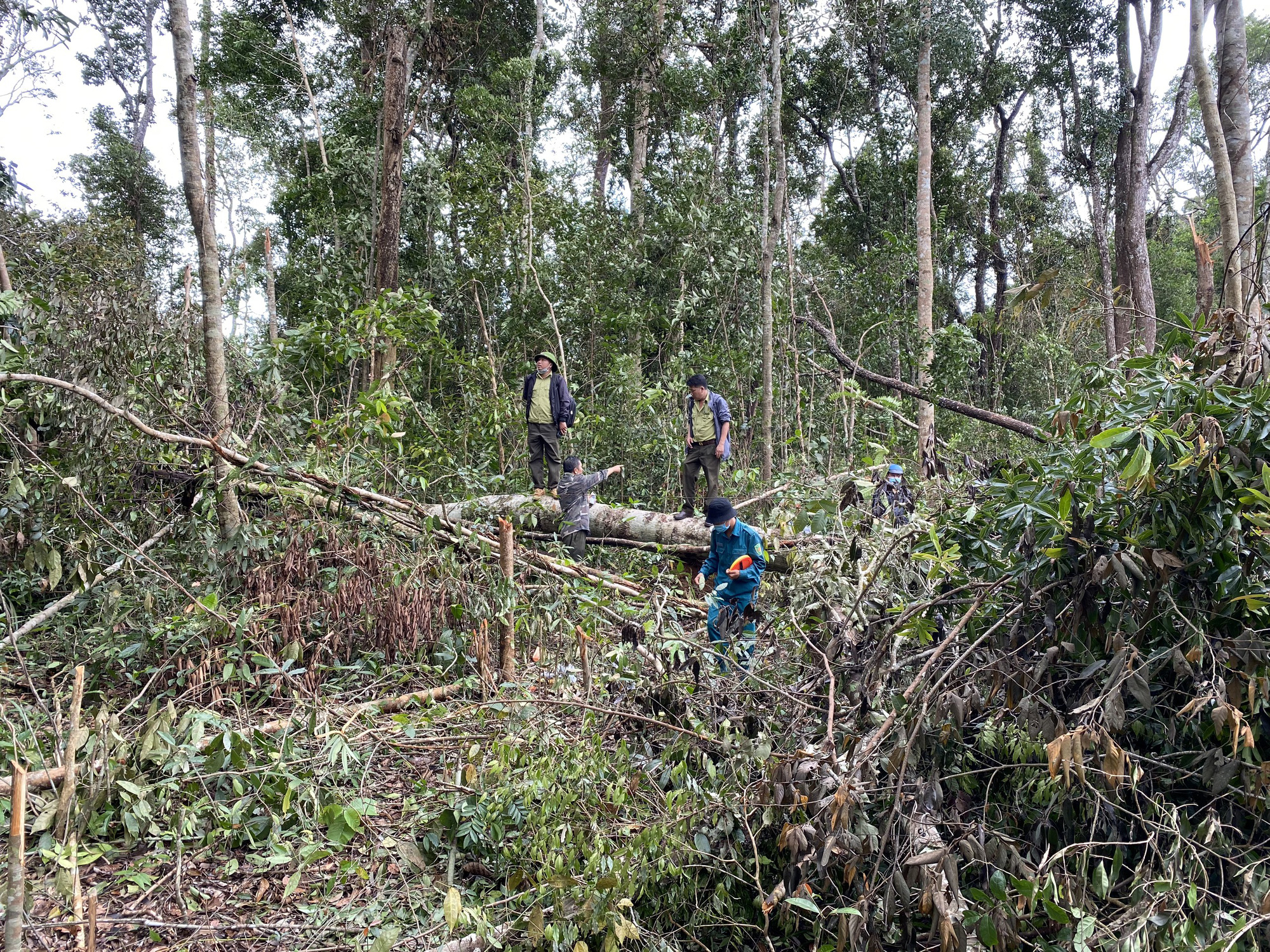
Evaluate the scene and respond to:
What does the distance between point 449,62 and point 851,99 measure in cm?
847

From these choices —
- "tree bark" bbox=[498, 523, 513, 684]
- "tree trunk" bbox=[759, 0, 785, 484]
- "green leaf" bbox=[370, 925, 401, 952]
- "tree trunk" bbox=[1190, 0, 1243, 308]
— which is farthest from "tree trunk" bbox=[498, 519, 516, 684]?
"tree trunk" bbox=[1190, 0, 1243, 308]

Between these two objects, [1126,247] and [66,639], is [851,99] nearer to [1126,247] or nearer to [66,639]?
[1126,247]

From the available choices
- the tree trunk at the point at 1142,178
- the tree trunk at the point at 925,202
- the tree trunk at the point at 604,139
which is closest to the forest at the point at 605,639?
the tree trunk at the point at 925,202

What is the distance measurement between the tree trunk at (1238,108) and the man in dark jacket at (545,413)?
608 cm

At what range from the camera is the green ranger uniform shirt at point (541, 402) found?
8.17 m

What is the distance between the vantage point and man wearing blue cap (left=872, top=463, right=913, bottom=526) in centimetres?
432

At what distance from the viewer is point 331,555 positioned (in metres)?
5.15

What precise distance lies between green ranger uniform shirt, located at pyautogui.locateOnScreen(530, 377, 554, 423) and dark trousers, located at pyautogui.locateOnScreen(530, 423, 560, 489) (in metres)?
0.06

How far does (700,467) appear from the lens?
8.16 m

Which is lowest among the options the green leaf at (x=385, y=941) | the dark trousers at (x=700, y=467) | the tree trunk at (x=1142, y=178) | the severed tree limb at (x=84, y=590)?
the green leaf at (x=385, y=941)

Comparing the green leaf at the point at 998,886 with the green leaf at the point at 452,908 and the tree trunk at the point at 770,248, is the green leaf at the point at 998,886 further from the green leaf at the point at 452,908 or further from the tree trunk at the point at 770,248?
the tree trunk at the point at 770,248

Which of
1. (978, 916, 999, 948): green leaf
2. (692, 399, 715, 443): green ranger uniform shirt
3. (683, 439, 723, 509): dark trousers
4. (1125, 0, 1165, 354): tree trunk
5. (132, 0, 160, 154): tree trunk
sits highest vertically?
(132, 0, 160, 154): tree trunk

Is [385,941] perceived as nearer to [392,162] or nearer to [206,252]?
[206,252]

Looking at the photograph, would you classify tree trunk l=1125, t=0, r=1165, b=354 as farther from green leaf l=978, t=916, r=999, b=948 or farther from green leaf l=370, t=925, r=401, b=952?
green leaf l=370, t=925, r=401, b=952
